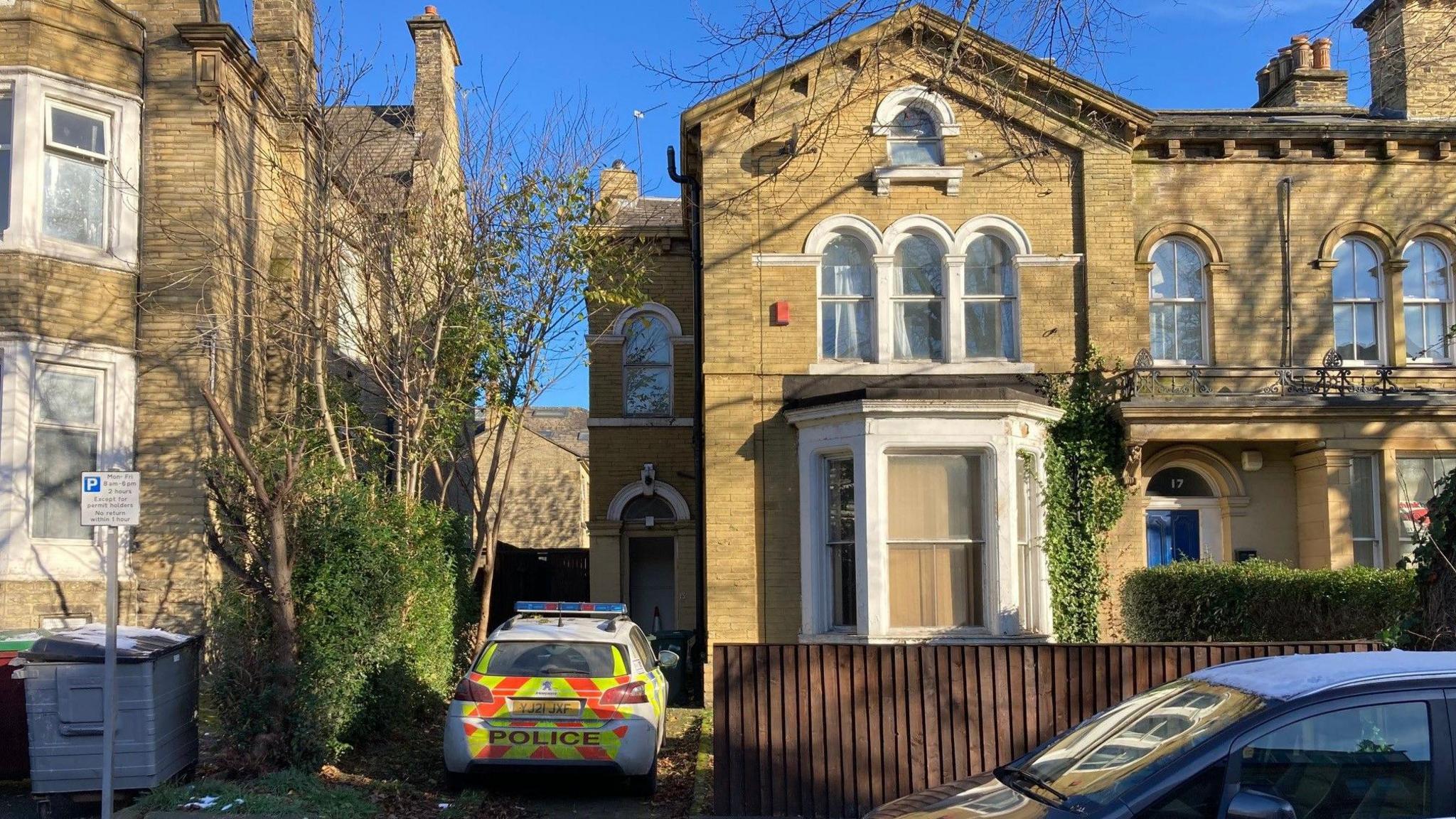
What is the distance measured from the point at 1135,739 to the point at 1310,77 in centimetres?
1682

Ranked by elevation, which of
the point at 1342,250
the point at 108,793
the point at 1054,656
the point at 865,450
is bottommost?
the point at 108,793

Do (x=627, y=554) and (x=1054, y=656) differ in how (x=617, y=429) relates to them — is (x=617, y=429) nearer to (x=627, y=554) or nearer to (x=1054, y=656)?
(x=627, y=554)

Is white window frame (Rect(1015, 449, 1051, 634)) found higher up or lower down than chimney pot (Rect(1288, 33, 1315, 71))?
lower down

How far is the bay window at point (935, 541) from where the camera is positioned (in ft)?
47.4

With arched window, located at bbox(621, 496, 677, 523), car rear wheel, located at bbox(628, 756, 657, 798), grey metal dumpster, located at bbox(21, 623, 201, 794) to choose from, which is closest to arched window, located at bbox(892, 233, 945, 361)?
arched window, located at bbox(621, 496, 677, 523)

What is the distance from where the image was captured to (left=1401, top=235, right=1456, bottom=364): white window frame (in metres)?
16.6

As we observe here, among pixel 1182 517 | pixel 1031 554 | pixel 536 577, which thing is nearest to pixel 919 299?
pixel 1031 554

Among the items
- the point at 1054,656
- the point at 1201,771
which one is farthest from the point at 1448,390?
the point at 1201,771

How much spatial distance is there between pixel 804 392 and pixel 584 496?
2252 centimetres

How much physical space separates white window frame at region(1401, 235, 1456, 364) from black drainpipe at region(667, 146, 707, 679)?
30.3 ft

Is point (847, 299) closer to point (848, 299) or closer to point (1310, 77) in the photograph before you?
point (848, 299)

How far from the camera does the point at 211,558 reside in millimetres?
14141

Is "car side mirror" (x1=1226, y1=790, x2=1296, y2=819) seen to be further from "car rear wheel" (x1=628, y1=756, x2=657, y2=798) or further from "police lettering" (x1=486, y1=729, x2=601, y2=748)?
"car rear wheel" (x1=628, y1=756, x2=657, y2=798)

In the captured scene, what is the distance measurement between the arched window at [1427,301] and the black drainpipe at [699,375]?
9.29m
